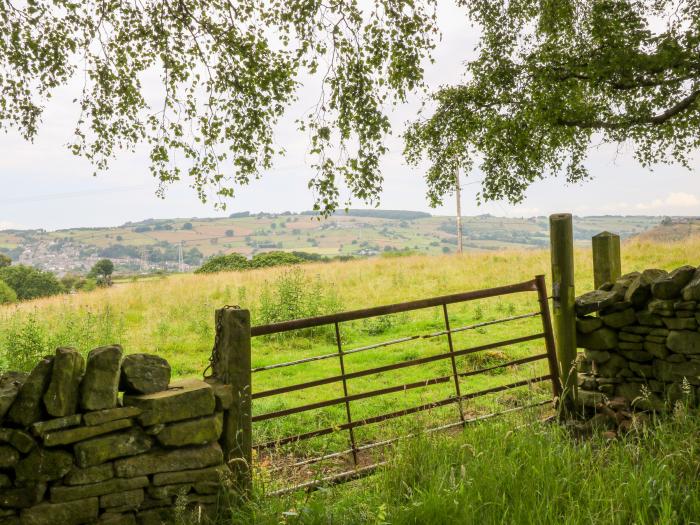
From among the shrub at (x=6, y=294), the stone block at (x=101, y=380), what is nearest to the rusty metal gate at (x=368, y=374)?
the stone block at (x=101, y=380)

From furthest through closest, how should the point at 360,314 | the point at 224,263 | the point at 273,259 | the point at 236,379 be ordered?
the point at 273,259, the point at 224,263, the point at 360,314, the point at 236,379

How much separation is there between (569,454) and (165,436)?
2.56 metres

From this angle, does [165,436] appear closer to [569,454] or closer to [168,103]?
[569,454]

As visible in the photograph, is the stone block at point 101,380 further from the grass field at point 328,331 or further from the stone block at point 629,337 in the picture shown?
the stone block at point 629,337

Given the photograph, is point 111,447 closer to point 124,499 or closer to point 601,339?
point 124,499

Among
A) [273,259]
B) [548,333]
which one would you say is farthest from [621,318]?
[273,259]

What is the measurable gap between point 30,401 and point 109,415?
418mm

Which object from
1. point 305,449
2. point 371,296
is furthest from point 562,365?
point 371,296

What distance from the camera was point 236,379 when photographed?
352 centimetres

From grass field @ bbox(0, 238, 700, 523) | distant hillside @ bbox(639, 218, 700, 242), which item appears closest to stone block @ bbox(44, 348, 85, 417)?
grass field @ bbox(0, 238, 700, 523)

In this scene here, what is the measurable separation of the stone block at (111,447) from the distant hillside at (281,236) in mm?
45098

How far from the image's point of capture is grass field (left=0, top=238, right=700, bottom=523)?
6.45 m

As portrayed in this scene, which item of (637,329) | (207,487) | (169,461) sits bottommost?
(207,487)

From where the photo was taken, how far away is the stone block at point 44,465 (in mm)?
2863
